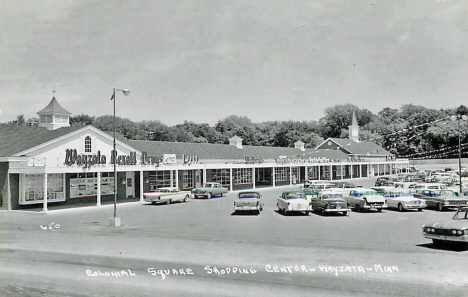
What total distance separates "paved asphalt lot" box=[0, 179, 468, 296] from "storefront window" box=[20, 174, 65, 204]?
360 inches

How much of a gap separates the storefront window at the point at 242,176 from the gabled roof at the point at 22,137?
2368 cm

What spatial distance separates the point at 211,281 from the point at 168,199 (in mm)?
23181

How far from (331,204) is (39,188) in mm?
22318

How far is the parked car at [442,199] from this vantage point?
25.5m

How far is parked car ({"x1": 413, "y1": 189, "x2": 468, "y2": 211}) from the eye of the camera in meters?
25.5

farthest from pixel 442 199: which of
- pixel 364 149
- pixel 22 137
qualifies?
pixel 364 149

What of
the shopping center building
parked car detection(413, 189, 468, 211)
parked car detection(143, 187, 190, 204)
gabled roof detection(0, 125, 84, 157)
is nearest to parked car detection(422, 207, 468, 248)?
parked car detection(413, 189, 468, 211)

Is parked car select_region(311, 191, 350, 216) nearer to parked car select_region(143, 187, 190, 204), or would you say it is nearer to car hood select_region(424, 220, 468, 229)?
car hood select_region(424, 220, 468, 229)

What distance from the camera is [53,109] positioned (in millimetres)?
39188

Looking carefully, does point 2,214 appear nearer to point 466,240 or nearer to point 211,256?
point 211,256

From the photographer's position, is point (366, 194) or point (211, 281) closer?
point (211, 281)

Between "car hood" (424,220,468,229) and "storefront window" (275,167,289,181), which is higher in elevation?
"storefront window" (275,167,289,181)

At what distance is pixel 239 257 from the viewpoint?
12742 millimetres

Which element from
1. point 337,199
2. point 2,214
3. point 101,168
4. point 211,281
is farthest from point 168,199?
point 211,281
